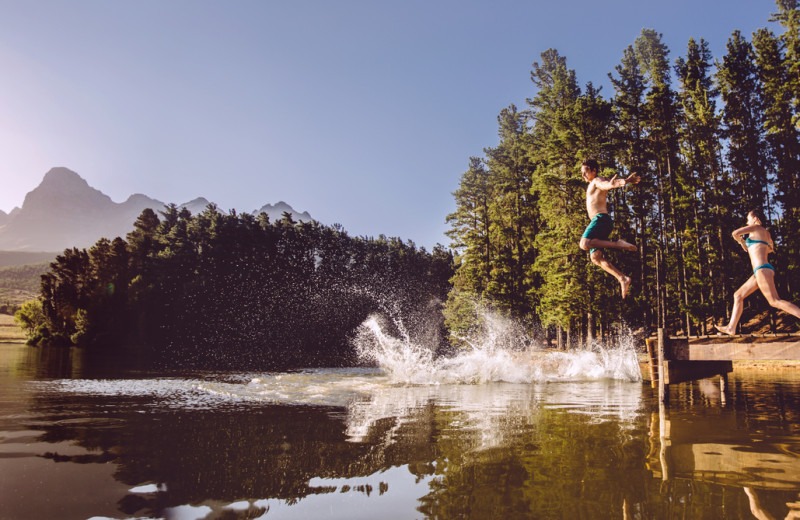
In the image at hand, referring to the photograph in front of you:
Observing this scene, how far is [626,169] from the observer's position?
37.0 metres

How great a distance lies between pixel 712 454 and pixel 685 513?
11.0 feet

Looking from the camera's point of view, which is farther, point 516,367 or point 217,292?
point 217,292

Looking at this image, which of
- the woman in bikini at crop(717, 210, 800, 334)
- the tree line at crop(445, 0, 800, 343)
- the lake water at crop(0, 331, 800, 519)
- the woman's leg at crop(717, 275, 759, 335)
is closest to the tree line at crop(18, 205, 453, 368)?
the tree line at crop(445, 0, 800, 343)

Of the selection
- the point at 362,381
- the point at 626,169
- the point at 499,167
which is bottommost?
the point at 362,381

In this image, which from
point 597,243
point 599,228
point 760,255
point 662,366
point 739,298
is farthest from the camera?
point 662,366

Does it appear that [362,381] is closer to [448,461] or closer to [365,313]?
[448,461]

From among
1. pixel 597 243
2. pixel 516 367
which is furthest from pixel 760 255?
pixel 516 367

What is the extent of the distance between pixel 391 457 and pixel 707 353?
8.49m

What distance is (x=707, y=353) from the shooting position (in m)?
11.5

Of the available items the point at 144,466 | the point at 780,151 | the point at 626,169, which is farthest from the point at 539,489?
the point at 780,151

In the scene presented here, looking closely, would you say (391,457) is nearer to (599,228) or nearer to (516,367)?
Answer: (599,228)

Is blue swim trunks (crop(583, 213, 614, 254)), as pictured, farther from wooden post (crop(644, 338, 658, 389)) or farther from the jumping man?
wooden post (crop(644, 338, 658, 389))

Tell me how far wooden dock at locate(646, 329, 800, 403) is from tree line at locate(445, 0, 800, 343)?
42.5ft

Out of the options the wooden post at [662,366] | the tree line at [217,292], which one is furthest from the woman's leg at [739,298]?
the tree line at [217,292]
